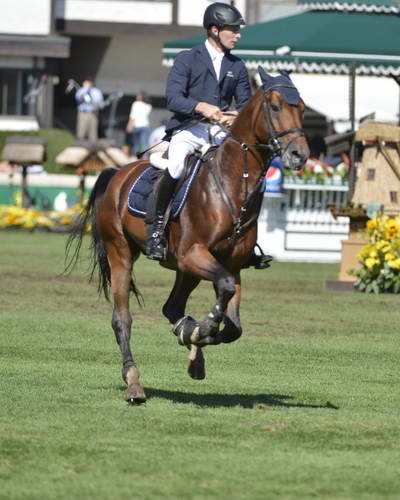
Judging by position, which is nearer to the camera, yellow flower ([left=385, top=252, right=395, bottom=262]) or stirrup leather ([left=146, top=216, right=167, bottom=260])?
stirrup leather ([left=146, top=216, right=167, bottom=260])

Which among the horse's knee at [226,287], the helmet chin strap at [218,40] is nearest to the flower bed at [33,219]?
the helmet chin strap at [218,40]

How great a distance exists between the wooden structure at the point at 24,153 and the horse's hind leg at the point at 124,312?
2047 cm

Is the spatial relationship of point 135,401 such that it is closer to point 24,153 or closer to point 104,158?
point 104,158

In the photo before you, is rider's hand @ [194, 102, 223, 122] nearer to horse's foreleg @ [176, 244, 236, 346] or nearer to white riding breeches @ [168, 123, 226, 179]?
white riding breeches @ [168, 123, 226, 179]

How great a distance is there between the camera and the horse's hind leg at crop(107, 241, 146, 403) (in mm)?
9516

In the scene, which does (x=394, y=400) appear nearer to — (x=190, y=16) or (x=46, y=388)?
(x=46, y=388)

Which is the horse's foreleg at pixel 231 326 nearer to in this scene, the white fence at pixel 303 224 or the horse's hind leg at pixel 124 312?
the horse's hind leg at pixel 124 312

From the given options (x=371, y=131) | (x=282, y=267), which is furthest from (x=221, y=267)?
(x=282, y=267)

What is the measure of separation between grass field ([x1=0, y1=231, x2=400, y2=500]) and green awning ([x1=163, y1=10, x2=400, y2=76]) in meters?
6.42

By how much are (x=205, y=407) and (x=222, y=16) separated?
2776 mm

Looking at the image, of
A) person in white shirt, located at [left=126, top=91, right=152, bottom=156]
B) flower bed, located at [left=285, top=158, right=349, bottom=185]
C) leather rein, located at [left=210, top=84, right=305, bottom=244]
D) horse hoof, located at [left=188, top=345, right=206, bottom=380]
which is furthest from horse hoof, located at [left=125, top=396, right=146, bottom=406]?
person in white shirt, located at [left=126, top=91, right=152, bottom=156]

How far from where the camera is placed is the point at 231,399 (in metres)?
9.76

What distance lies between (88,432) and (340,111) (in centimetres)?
2244

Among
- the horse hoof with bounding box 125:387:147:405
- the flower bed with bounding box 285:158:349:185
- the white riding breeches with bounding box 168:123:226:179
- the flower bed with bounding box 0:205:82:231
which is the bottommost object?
the flower bed with bounding box 0:205:82:231
